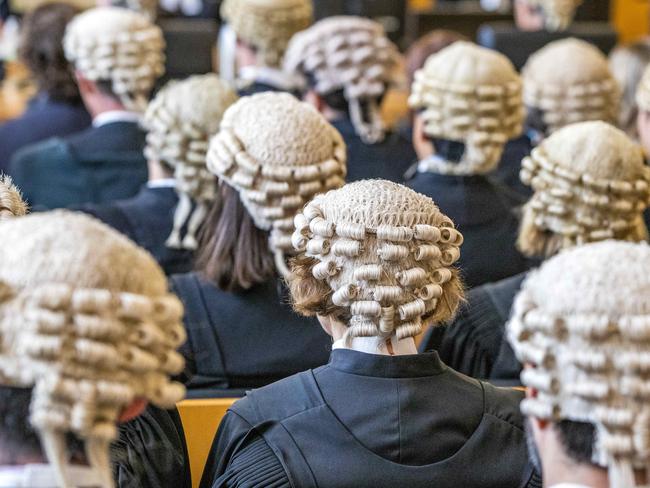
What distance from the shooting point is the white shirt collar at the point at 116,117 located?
12.5 ft

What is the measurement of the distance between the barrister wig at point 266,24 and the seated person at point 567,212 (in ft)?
7.20

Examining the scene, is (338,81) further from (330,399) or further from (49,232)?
(49,232)

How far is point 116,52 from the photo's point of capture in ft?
12.5

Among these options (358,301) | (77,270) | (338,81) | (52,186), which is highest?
(77,270)

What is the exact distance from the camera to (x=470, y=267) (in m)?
2.92

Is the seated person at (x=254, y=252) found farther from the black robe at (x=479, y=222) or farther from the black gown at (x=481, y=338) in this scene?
the black robe at (x=479, y=222)

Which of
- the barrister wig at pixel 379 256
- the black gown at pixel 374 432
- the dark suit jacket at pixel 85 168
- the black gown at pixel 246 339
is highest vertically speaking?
the barrister wig at pixel 379 256

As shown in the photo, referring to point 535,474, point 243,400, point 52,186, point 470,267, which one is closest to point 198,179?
point 470,267

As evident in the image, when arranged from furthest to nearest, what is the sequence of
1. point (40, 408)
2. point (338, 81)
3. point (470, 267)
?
point (338, 81) < point (470, 267) < point (40, 408)

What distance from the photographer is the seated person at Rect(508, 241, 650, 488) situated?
4.17 ft

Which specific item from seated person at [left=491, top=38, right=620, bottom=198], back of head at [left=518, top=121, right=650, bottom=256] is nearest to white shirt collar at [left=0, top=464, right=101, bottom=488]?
back of head at [left=518, top=121, right=650, bottom=256]

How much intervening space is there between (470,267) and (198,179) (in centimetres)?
74

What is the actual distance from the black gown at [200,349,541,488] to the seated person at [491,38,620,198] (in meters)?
2.12

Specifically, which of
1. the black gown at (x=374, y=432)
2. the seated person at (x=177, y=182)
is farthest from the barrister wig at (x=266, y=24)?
the black gown at (x=374, y=432)
